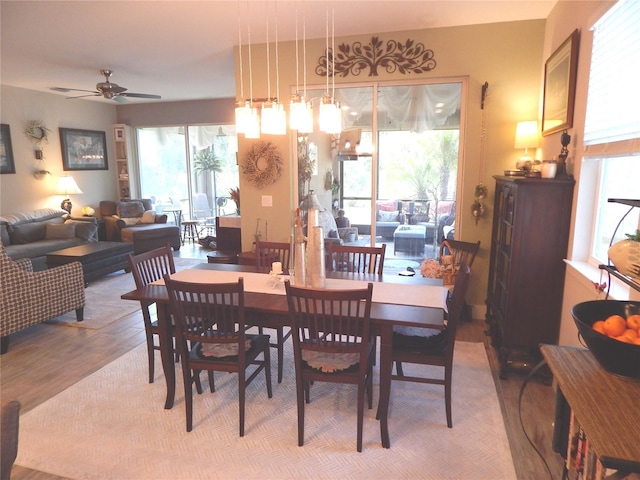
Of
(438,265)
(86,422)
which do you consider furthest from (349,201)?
(86,422)

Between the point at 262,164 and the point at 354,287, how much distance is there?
2.42 metres

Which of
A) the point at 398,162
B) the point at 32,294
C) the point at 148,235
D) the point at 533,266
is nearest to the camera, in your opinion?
the point at 533,266

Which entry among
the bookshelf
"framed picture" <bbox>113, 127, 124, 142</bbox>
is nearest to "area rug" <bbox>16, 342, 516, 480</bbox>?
Result: the bookshelf

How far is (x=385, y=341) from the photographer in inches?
85.1

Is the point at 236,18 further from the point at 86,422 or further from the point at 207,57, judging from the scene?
the point at 86,422

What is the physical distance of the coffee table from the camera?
4.88m

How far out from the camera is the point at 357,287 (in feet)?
8.43

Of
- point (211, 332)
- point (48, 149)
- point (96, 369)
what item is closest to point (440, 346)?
point (211, 332)

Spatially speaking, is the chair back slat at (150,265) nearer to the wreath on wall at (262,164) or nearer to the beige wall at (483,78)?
the wreath on wall at (262,164)

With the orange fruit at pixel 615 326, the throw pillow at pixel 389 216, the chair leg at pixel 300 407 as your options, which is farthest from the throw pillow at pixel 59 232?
the orange fruit at pixel 615 326

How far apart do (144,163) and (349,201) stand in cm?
558

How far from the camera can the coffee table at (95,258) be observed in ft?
16.0

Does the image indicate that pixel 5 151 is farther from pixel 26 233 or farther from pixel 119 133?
pixel 119 133

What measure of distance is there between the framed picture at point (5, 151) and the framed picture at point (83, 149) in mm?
887
